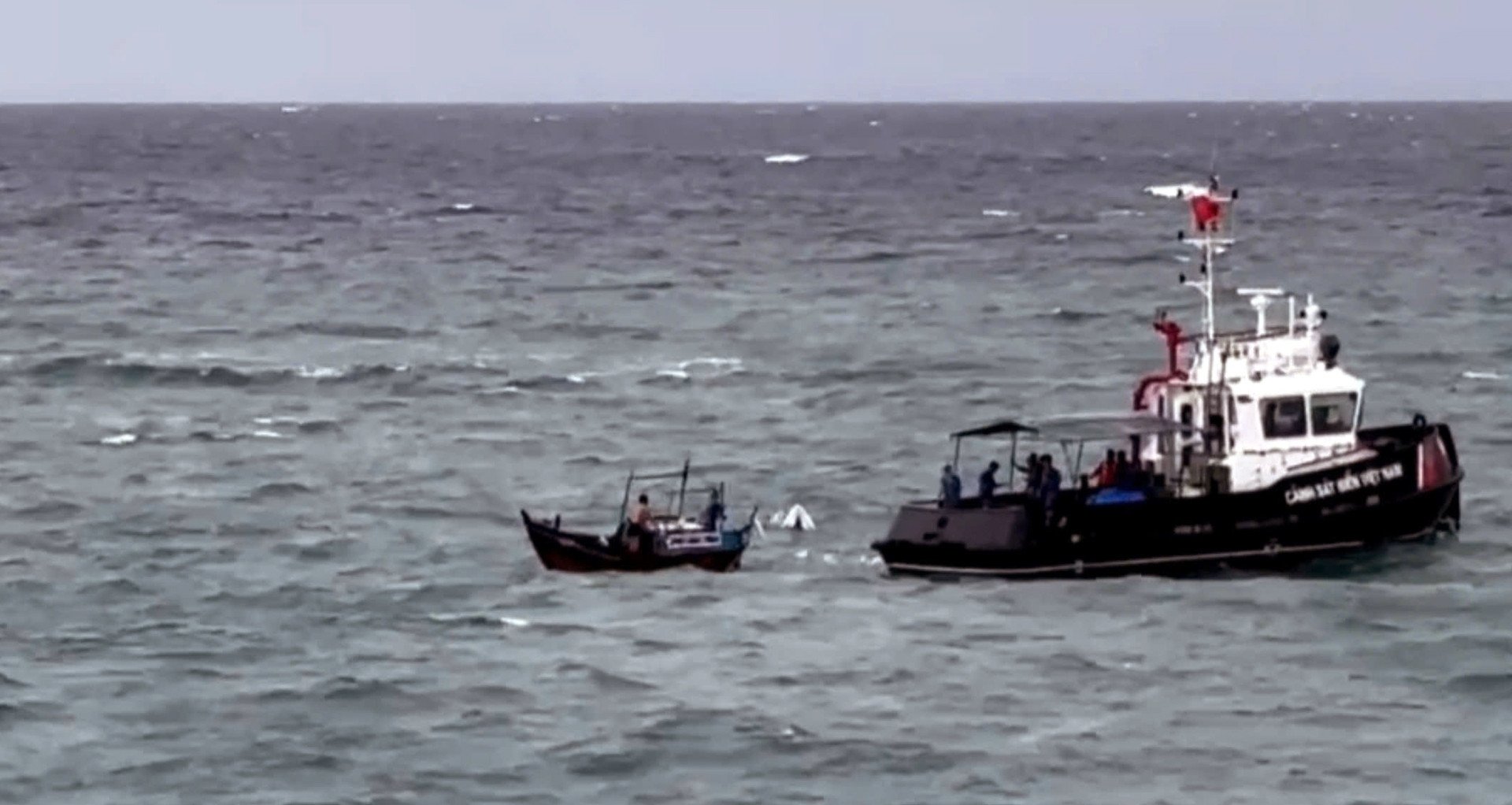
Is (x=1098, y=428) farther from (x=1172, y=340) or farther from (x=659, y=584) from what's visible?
(x=659, y=584)

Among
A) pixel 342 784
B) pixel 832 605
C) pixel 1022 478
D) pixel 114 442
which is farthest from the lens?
pixel 114 442

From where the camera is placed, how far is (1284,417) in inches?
2250

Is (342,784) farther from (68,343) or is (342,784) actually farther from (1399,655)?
(68,343)

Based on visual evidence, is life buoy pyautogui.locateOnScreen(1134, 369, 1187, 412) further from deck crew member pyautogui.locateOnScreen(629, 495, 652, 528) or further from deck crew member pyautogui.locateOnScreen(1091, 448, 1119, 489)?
deck crew member pyautogui.locateOnScreen(629, 495, 652, 528)

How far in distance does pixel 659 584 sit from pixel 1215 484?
31.9ft

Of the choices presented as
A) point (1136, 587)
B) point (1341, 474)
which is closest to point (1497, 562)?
point (1341, 474)

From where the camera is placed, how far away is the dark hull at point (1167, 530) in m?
54.9

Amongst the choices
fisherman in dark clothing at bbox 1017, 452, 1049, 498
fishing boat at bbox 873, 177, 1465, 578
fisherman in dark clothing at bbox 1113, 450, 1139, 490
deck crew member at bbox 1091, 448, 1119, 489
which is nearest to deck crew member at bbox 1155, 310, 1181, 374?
fishing boat at bbox 873, 177, 1465, 578

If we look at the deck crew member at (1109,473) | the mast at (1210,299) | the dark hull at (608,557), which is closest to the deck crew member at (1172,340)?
the mast at (1210,299)

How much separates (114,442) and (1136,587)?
105 ft

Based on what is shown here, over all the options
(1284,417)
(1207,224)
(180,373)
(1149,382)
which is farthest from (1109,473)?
(180,373)

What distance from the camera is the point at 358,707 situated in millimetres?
46469

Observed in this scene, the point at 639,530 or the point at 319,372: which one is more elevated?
the point at 639,530

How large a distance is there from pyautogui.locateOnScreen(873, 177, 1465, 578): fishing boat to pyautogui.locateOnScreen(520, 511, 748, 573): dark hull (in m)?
2.92
